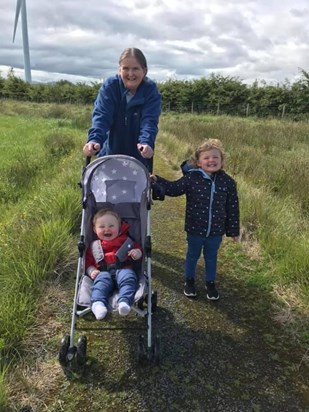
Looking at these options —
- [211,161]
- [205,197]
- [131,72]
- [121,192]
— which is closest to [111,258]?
[121,192]

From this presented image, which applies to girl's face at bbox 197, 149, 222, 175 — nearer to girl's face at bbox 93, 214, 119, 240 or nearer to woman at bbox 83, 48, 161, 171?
woman at bbox 83, 48, 161, 171

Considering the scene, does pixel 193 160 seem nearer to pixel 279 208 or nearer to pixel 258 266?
pixel 258 266

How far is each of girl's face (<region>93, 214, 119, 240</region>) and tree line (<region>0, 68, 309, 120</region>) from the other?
28.8 metres

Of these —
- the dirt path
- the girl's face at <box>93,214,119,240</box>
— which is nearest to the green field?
the dirt path

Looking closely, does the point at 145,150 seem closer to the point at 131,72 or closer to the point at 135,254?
the point at 131,72

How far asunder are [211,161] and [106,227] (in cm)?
116

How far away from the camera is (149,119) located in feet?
11.7

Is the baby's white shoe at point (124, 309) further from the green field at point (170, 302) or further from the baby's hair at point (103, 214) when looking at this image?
the baby's hair at point (103, 214)

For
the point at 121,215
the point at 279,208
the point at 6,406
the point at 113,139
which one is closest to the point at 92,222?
the point at 121,215

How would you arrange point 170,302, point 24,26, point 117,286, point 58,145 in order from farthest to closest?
point 24,26, point 58,145, point 170,302, point 117,286

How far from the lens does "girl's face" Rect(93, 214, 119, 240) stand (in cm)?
325

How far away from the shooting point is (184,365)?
2947mm

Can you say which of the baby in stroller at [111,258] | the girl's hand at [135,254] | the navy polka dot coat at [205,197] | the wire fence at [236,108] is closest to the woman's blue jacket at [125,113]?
the navy polka dot coat at [205,197]

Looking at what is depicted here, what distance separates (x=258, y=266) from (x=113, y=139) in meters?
2.24
